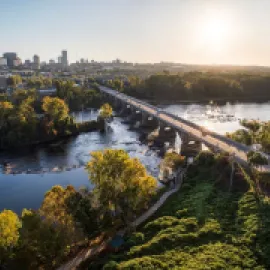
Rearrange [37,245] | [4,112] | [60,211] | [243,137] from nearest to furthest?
[37,245], [60,211], [243,137], [4,112]

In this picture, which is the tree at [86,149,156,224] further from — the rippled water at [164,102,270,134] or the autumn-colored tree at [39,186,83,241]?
the rippled water at [164,102,270,134]

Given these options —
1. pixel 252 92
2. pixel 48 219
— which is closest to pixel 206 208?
pixel 48 219

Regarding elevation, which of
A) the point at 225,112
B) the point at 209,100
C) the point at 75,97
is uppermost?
the point at 75,97

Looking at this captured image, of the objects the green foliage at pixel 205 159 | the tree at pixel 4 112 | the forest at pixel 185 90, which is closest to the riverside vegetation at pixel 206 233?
the green foliage at pixel 205 159

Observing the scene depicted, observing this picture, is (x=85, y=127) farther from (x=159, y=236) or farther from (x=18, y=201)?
(x=159, y=236)

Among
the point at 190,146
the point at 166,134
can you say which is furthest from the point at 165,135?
the point at 190,146

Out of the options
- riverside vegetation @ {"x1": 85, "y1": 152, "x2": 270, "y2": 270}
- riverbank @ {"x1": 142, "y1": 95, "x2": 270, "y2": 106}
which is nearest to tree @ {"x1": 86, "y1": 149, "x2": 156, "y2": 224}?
riverside vegetation @ {"x1": 85, "y1": 152, "x2": 270, "y2": 270}

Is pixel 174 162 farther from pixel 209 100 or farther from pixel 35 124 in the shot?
pixel 209 100
